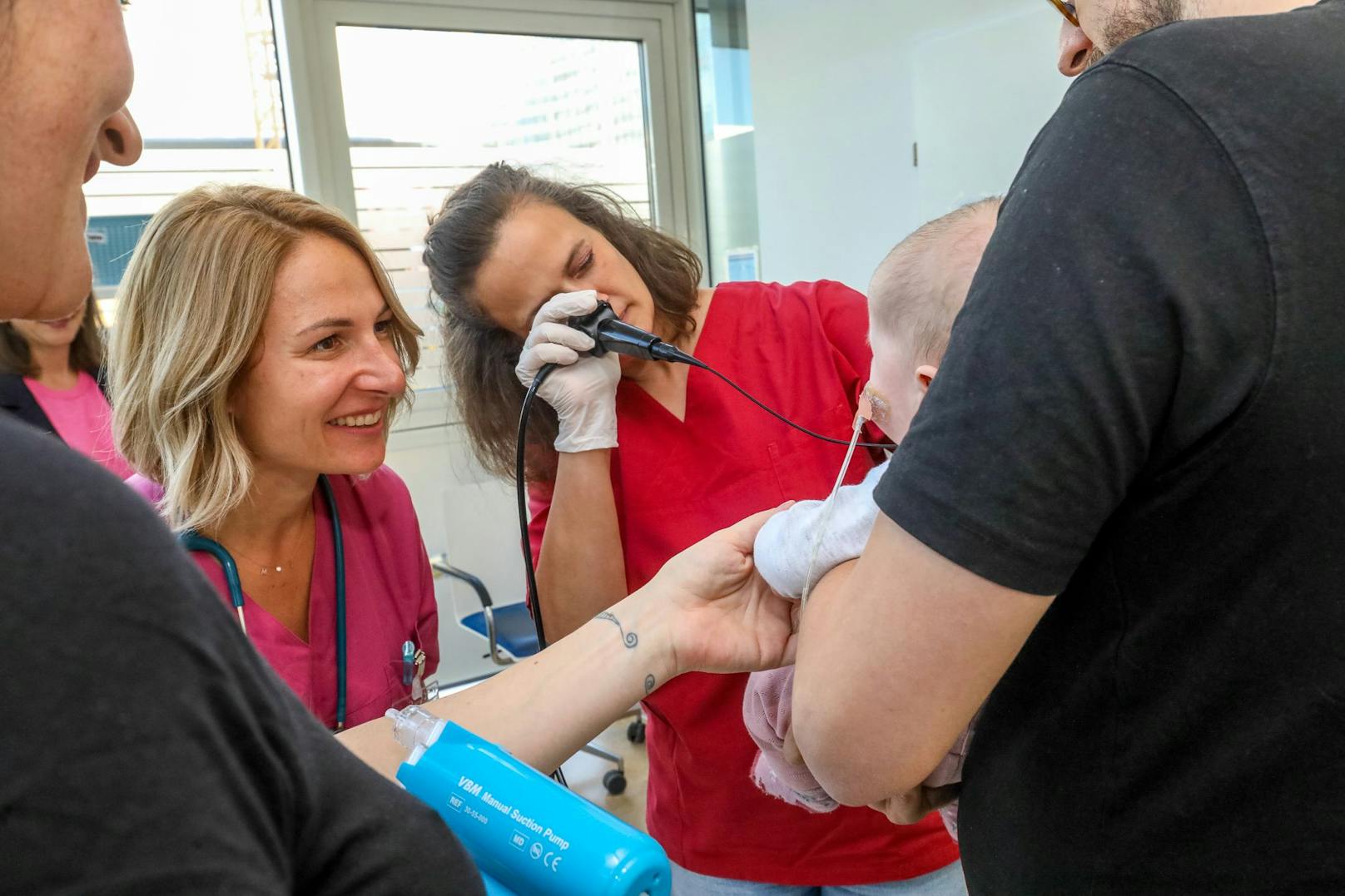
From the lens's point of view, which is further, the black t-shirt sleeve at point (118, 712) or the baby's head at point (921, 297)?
the baby's head at point (921, 297)

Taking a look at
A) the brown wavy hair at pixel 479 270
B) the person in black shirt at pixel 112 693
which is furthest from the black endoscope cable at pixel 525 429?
the person in black shirt at pixel 112 693

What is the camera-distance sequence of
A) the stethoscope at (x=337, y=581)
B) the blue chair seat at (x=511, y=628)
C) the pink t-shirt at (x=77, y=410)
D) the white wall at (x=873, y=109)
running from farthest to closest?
the blue chair seat at (x=511, y=628) < the pink t-shirt at (x=77, y=410) < the white wall at (x=873, y=109) < the stethoscope at (x=337, y=581)

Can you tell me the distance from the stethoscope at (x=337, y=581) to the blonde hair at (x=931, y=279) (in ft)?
3.02

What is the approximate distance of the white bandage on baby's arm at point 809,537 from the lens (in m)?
0.87

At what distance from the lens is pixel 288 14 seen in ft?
10.7

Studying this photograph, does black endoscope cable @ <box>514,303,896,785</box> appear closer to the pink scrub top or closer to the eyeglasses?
the pink scrub top

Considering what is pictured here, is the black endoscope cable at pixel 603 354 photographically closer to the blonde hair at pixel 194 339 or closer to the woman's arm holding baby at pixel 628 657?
the woman's arm holding baby at pixel 628 657

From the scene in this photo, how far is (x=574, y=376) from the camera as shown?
147 centimetres

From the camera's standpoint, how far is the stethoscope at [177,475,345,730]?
51.8 inches

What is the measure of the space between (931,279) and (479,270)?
0.84 meters

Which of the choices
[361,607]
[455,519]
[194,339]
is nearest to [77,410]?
[455,519]

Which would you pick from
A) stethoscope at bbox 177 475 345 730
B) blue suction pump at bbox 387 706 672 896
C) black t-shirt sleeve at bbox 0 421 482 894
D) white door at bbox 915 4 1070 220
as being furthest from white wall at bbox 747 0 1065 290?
black t-shirt sleeve at bbox 0 421 482 894

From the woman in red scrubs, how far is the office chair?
1.47m

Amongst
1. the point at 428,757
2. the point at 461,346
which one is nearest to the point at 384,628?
the point at 461,346
